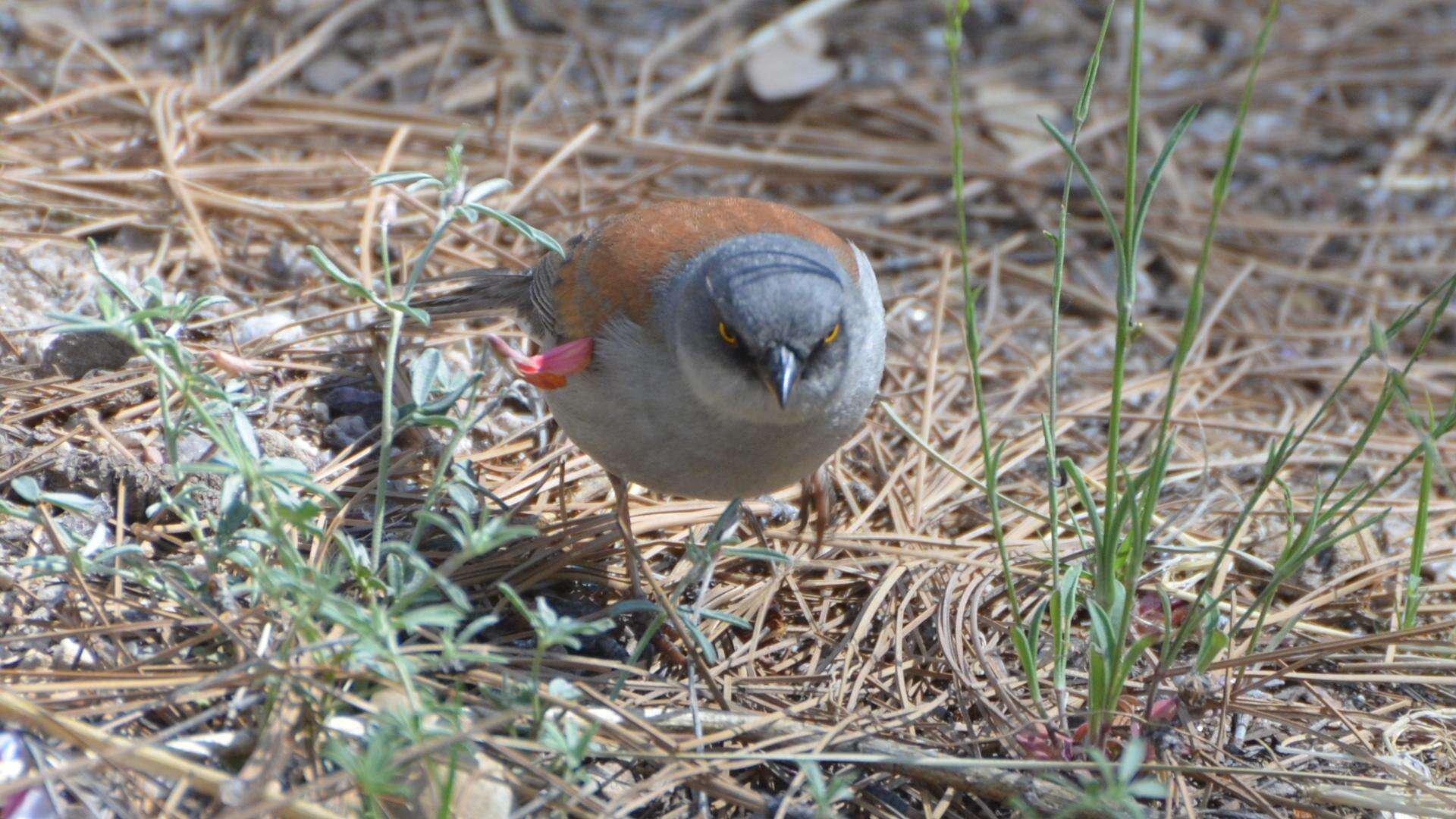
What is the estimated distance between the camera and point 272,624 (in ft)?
9.49

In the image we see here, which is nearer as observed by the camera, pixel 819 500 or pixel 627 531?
pixel 627 531

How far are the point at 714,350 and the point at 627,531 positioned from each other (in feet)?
2.23

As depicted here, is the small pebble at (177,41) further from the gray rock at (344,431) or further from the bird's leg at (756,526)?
the bird's leg at (756,526)

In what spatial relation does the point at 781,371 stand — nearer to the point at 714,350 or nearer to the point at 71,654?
the point at 714,350

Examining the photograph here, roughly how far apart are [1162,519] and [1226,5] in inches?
178

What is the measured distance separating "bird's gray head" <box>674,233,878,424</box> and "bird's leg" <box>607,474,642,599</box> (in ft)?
1.68

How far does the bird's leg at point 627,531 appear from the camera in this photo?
359 centimetres

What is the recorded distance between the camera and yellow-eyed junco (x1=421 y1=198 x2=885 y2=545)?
3.22 metres

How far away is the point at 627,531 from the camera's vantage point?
12.0 ft

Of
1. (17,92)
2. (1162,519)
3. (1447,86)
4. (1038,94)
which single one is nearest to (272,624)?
(1162,519)

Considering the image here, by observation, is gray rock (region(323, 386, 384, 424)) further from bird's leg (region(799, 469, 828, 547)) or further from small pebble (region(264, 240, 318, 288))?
bird's leg (region(799, 469, 828, 547))

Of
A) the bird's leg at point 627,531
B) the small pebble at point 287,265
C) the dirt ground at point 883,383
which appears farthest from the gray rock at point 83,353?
the bird's leg at point 627,531

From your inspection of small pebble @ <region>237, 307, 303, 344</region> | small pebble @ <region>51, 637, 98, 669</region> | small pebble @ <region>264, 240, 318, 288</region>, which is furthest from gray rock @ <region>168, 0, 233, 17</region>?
small pebble @ <region>51, 637, 98, 669</region>

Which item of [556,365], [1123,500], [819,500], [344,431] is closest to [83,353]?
[344,431]
